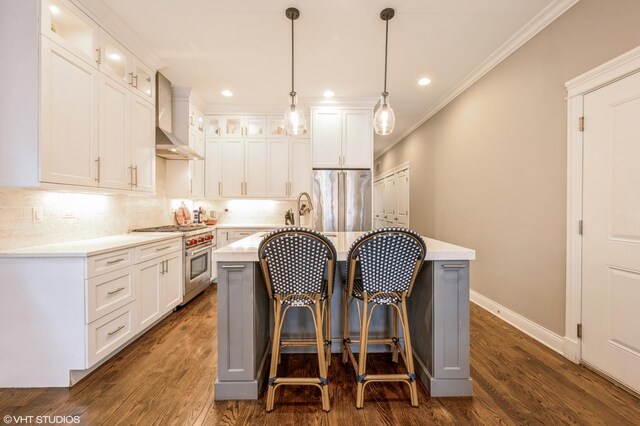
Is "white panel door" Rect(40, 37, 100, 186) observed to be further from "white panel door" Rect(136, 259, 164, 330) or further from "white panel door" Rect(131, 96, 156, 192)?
"white panel door" Rect(136, 259, 164, 330)

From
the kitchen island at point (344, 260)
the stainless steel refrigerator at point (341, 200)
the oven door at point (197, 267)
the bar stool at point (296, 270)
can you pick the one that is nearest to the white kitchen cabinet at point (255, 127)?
the stainless steel refrigerator at point (341, 200)

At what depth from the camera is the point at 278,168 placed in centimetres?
457

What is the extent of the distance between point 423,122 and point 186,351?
4871 mm

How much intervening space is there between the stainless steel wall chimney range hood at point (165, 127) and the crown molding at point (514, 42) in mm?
3624

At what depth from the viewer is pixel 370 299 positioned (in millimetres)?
1641

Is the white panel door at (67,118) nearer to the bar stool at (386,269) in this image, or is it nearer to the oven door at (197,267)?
the oven door at (197,267)

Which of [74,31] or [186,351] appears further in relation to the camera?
[186,351]

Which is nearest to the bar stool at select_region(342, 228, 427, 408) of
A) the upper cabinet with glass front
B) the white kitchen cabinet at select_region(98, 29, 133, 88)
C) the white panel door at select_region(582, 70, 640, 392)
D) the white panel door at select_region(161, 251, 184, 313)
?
the white panel door at select_region(582, 70, 640, 392)

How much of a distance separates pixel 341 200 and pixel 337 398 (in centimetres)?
267

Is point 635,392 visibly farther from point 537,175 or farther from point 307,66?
point 307,66

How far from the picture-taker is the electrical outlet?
6.91 ft

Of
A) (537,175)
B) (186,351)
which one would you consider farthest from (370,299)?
(537,175)

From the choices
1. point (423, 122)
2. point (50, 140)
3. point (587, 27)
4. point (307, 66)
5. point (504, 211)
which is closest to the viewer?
point (50, 140)

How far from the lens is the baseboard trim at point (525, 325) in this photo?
2256 millimetres
